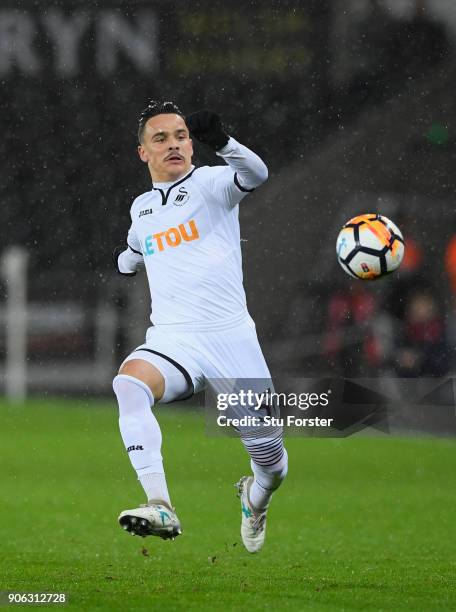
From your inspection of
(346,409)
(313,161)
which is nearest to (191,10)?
(313,161)

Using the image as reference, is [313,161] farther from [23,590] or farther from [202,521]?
[23,590]

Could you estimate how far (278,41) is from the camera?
63.2ft

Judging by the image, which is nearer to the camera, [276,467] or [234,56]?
[276,467]

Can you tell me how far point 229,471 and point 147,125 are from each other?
6465 mm

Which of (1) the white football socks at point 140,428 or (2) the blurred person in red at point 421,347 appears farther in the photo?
(2) the blurred person in red at point 421,347

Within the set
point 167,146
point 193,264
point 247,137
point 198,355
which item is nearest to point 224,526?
point 198,355

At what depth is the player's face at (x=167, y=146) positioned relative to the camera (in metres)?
5.57

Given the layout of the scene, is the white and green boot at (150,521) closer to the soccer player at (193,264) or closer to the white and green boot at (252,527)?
the soccer player at (193,264)

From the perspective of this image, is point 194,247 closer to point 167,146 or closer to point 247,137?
point 167,146

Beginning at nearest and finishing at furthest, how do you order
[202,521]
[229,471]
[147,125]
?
1. [147,125]
2. [202,521]
3. [229,471]

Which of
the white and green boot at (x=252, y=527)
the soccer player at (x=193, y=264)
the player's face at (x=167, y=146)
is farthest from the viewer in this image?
the white and green boot at (x=252, y=527)

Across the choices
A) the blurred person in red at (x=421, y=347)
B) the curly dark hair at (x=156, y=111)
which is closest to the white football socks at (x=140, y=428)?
the curly dark hair at (x=156, y=111)

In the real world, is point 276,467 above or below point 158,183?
below

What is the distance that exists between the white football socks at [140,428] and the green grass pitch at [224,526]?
55 cm
